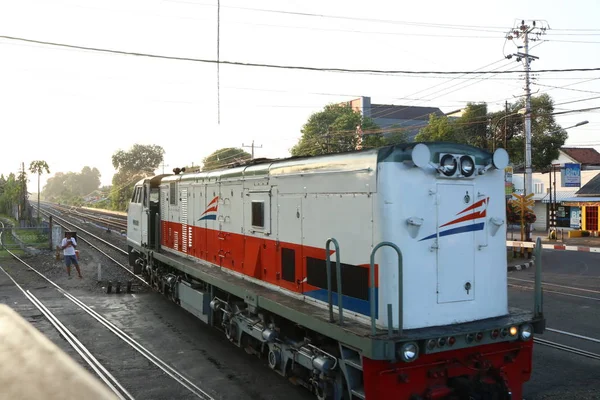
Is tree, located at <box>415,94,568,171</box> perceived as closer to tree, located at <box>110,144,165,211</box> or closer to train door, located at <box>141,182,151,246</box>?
train door, located at <box>141,182,151,246</box>

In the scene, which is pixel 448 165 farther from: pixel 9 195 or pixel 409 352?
pixel 9 195

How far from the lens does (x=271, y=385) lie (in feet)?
23.5

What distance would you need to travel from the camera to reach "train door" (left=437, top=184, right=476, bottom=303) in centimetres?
559

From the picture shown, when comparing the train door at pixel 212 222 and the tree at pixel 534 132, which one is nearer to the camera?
the train door at pixel 212 222

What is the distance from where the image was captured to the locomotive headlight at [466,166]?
225 inches

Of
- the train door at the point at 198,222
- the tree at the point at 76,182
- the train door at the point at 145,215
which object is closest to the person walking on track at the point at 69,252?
the train door at the point at 145,215

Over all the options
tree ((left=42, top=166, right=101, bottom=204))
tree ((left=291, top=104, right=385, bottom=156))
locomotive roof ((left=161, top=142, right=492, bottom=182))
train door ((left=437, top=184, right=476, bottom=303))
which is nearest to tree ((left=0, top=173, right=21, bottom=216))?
tree ((left=291, top=104, right=385, bottom=156))

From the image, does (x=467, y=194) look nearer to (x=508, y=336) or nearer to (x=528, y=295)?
(x=508, y=336)

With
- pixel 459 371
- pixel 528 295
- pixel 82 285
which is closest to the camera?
pixel 459 371

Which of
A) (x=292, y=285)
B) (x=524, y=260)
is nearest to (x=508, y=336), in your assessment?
(x=292, y=285)

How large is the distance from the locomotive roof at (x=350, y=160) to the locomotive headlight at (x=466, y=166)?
0.10m

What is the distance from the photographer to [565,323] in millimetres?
10555

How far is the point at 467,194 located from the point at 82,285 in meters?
13.4

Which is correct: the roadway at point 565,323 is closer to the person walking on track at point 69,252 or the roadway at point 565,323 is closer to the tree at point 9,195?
the person walking on track at point 69,252
